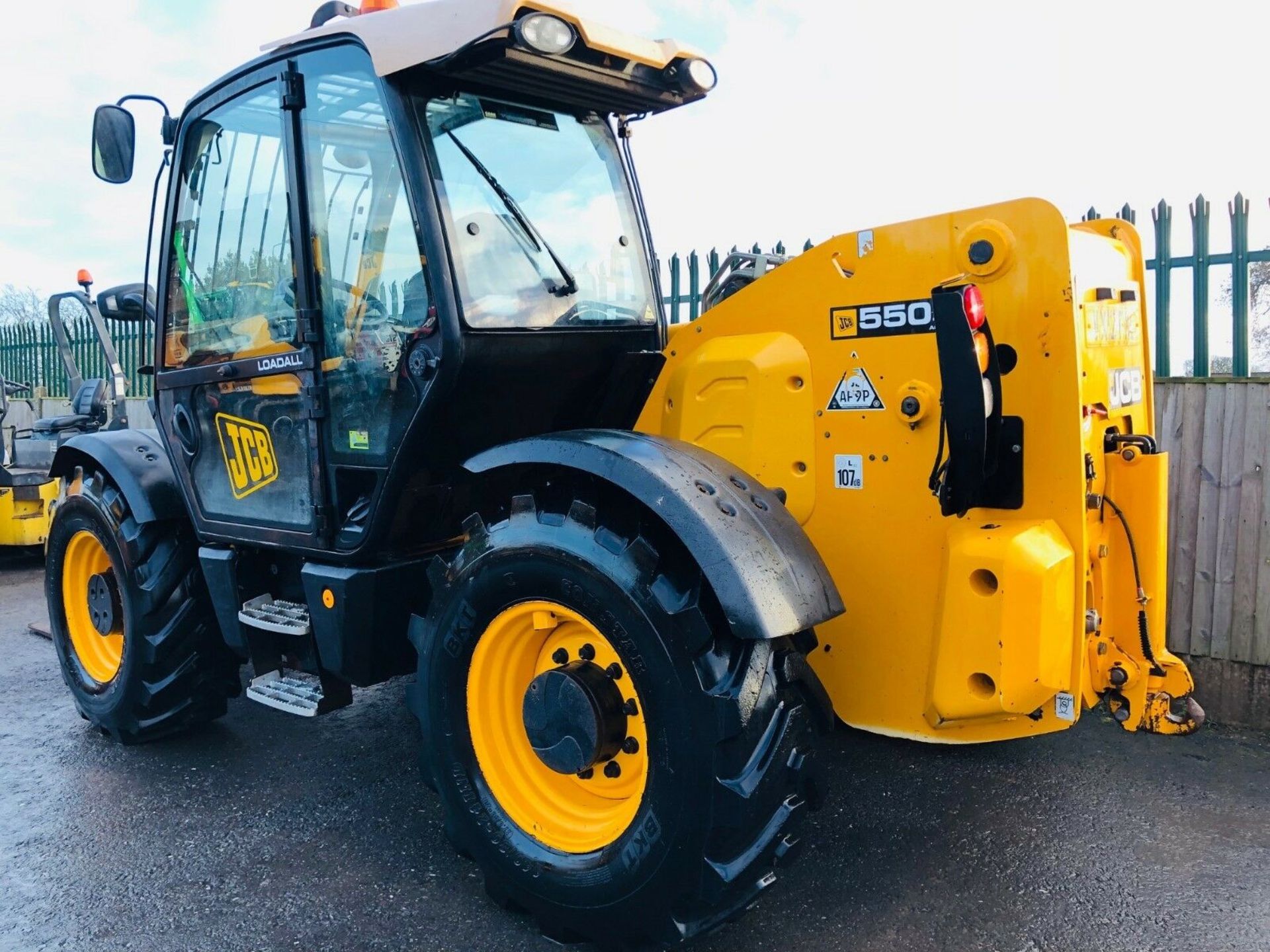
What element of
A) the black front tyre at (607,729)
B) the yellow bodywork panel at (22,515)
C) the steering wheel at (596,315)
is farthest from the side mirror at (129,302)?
the yellow bodywork panel at (22,515)

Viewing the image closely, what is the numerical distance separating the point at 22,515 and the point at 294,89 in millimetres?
6636

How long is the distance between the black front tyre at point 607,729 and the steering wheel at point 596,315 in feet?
2.25

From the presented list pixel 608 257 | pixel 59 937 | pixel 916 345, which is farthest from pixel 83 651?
pixel 916 345

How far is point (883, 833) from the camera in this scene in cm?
327

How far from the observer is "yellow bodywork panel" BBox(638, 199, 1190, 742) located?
2516 mm

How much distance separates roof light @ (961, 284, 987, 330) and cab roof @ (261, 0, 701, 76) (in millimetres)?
1314

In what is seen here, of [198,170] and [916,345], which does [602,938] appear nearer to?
[916,345]

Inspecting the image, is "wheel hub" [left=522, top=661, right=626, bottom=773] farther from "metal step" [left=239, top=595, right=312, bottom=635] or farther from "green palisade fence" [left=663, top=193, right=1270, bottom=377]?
"green palisade fence" [left=663, top=193, right=1270, bottom=377]

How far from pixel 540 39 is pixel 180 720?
3.05m

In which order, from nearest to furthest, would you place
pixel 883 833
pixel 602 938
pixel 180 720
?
pixel 602 938
pixel 883 833
pixel 180 720

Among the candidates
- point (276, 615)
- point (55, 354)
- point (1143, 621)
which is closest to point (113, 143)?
point (276, 615)

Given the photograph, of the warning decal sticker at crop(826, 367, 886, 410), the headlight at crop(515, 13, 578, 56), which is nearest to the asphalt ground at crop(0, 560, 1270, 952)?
the warning decal sticker at crop(826, 367, 886, 410)

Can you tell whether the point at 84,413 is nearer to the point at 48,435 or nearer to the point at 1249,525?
the point at 48,435

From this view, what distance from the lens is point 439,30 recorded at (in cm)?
269
